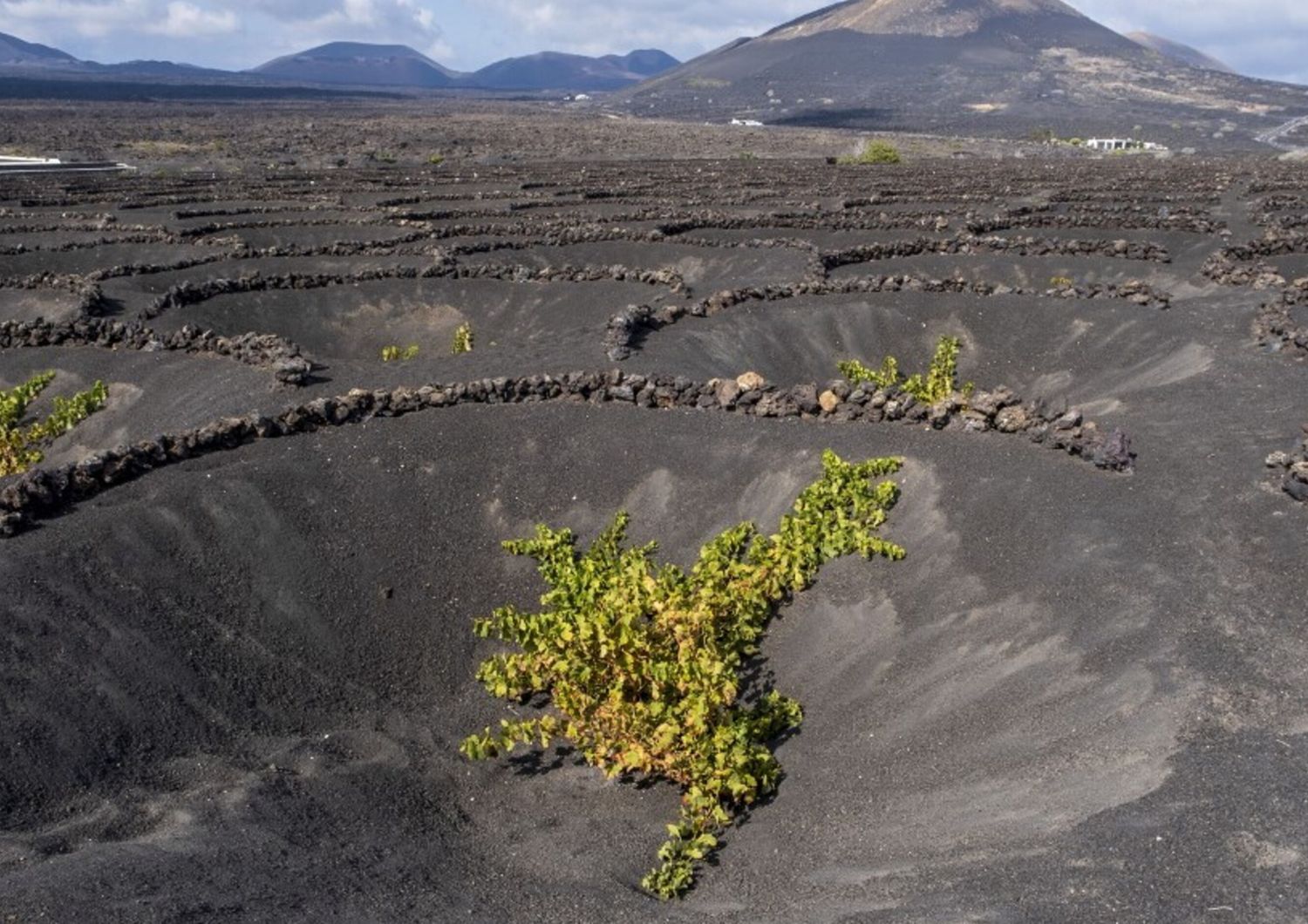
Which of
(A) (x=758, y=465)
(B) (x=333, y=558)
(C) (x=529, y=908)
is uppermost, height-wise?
(A) (x=758, y=465)

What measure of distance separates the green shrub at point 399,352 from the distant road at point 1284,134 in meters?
122

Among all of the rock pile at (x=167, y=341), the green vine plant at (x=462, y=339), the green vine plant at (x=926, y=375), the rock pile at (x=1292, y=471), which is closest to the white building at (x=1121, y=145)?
the green vine plant at (x=926, y=375)

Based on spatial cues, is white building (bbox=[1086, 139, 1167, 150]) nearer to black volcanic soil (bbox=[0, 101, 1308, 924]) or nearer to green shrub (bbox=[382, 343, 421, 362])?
black volcanic soil (bbox=[0, 101, 1308, 924])

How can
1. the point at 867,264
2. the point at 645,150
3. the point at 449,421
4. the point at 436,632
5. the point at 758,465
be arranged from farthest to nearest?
the point at 645,150
the point at 867,264
the point at 449,421
the point at 758,465
the point at 436,632

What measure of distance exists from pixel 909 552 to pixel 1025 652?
259 centimetres

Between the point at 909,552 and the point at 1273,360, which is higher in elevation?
the point at 1273,360

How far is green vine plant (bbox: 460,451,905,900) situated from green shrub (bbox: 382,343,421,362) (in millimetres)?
14867

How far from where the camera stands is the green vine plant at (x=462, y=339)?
28.4m

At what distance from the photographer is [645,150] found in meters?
108

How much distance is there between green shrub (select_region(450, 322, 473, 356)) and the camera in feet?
93.1

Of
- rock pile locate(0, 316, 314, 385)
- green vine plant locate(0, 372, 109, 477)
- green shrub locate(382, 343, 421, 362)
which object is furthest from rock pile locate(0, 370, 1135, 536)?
green shrub locate(382, 343, 421, 362)

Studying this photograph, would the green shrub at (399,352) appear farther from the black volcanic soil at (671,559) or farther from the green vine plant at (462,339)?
the black volcanic soil at (671,559)

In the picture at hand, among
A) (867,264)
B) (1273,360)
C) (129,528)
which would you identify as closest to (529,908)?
(129,528)

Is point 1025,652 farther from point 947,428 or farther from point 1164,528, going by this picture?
point 947,428
